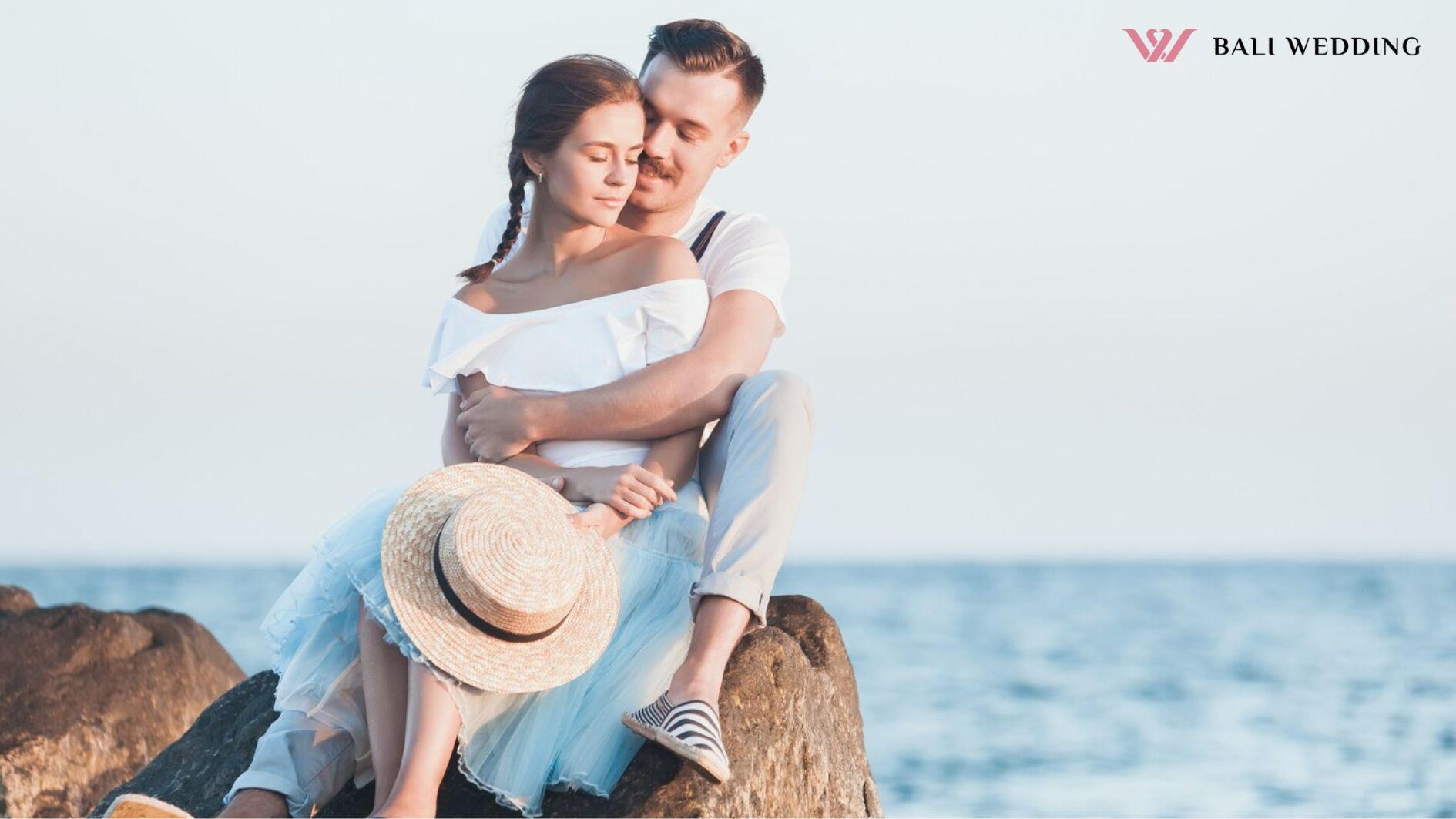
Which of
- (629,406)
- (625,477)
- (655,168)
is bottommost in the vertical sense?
(625,477)

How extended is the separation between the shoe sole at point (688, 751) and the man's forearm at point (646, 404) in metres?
0.94

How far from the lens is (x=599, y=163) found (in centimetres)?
470

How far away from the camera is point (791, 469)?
14.3 feet

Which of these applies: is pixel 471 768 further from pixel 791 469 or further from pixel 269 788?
pixel 791 469

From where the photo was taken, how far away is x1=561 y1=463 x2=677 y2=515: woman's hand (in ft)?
14.4

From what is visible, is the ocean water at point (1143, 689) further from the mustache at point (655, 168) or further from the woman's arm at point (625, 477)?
the woman's arm at point (625, 477)

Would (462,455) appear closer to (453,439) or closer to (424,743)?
(453,439)

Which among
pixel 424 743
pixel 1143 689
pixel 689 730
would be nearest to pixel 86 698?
pixel 424 743

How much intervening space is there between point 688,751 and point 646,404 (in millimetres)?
1088

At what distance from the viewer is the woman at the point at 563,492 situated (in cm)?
407

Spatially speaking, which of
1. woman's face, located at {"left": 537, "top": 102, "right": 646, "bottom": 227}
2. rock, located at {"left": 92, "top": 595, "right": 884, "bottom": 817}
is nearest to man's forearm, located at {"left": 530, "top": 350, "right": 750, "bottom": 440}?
woman's face, located at {"left": 537, "top": 102, "right": 646, "bottom": 227}

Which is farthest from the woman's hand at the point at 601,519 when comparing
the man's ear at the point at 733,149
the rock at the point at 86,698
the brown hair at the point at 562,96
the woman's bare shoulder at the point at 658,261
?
the rock at the point at 86,698

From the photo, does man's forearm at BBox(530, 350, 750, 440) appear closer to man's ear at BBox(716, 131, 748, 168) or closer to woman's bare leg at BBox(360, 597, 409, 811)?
woman's bare leg at BBox(360, 597, 409, 811)

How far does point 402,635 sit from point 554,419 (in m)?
0.87
